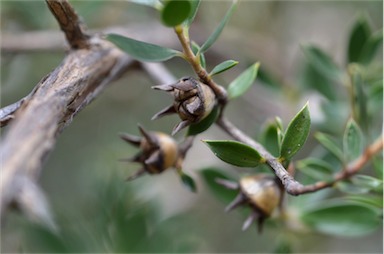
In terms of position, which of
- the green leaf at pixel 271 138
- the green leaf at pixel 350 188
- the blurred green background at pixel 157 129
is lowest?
the blurred green background at pixel 157 129

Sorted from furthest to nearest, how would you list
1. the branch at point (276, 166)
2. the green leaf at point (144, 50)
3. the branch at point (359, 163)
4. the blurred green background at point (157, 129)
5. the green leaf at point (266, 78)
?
the green leaf at point (266, 78)
the blurred green background at point (157, 129)
the branch at point (359, 163)
the green leaf at point (144, 50)
the branch at point (276, 166)

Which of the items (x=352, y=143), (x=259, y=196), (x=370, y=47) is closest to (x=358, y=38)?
(x=370, y=47)

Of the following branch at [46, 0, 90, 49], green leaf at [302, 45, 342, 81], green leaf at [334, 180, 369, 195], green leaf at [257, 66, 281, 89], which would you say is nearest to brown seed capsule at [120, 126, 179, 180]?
branch at [46, 0, 90, 49]

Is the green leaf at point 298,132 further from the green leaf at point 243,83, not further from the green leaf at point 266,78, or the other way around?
the green leaf at point 266,78

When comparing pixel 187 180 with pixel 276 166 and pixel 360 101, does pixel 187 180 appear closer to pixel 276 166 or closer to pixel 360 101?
pixel 276 166

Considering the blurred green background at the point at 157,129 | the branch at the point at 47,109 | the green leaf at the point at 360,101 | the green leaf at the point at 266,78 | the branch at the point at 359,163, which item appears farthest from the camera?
the green leaf at the point at 266,78

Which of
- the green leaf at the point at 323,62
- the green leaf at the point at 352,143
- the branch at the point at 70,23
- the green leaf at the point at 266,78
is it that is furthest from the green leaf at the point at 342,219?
the branch at the point at 70,23
